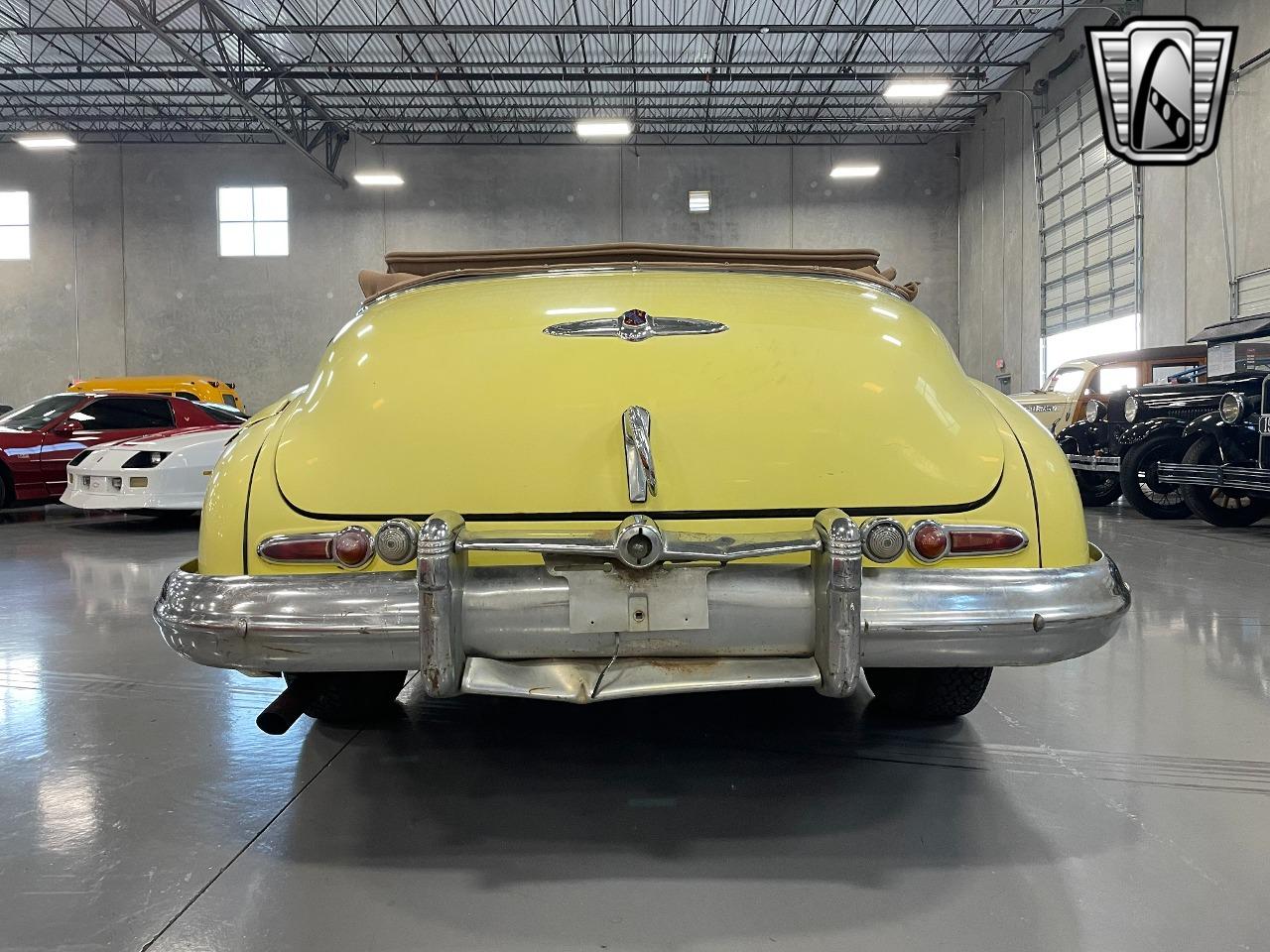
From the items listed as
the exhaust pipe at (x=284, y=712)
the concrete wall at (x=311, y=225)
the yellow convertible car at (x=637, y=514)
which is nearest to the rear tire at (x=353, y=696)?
the exhaust pipe at (x=284, y=712)

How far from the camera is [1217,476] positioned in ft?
22.4

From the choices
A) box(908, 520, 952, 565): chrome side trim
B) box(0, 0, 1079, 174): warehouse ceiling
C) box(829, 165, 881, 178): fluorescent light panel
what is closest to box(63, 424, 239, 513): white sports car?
box(908, 520, 952, 565): chrome side trim

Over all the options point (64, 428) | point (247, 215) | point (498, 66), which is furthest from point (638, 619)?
point (247, 215)

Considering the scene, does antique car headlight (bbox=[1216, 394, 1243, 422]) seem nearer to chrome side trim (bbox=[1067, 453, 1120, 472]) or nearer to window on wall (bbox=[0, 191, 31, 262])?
chrome side trim (bbox=[1067, 453, 1120, 472])

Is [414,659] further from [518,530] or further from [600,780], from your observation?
[600,780]

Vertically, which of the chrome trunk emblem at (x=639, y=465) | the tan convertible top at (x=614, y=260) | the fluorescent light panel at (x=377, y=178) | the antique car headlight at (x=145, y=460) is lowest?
the chrome trunk emblem at (x=639, y=465)

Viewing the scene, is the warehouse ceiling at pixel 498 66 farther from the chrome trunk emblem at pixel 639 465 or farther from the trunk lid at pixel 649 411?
the chrome trunk emblem at pixel 639 465

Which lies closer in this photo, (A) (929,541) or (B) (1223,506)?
(A) (929,541)

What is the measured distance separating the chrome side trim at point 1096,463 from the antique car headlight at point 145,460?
876cm

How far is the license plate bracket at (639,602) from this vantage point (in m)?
1.68

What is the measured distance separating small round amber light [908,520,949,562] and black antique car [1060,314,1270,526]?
6.27m

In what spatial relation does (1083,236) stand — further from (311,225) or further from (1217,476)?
(311,225)

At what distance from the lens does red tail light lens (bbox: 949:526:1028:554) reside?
1.78 m

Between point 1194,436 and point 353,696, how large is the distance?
758 centimetres
